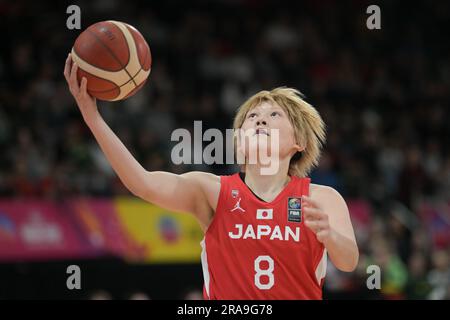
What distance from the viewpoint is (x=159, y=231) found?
1009 centimetres

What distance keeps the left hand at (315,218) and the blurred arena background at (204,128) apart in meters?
4.87

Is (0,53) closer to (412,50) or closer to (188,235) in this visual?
(188,235)

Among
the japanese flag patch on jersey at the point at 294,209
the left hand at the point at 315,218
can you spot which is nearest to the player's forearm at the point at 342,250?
the left hand at the point at 315,218

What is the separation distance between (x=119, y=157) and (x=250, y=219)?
2.74 feet

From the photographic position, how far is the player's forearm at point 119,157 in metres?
3.98

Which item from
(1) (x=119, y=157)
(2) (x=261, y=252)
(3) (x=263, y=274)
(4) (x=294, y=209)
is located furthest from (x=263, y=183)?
(1) (x=119, y=157)

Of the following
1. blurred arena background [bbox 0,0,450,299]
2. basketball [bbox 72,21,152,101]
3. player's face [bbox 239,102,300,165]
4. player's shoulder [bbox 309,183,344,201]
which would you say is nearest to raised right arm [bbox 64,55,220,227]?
basketball [bbox 72,21,152,101]

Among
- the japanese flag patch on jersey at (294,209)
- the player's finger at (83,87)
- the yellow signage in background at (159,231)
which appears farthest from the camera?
the yellow signage in background at (159,231)

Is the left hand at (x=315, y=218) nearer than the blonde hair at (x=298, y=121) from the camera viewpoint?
Yes

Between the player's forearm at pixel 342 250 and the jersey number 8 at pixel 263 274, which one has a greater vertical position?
the player's forearm at pixel 342 250

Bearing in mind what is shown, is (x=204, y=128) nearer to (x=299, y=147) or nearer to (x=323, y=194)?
(x=299, y=147)

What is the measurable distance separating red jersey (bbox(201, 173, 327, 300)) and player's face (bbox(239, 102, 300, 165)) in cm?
31

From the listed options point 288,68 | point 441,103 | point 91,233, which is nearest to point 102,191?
point 91,233

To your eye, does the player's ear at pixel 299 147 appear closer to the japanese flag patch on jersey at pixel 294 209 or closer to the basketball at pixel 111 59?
the japanese flag patch on jersey at pixel 294 209
